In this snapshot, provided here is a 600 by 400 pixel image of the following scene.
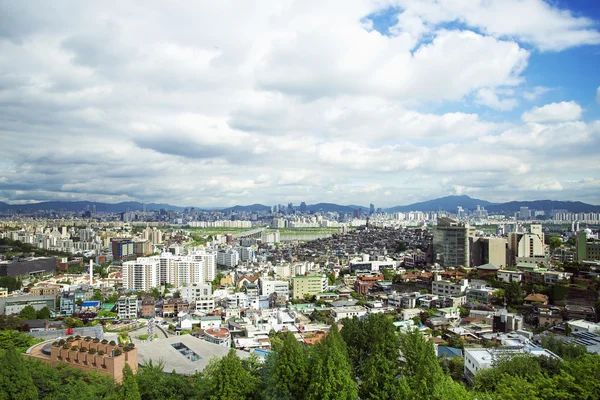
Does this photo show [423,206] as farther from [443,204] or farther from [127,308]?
[127,308]

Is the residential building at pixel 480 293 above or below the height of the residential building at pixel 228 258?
above

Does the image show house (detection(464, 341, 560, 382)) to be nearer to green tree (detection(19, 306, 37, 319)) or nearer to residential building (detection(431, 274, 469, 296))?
residential building (detection(431, 274, 469, 296))

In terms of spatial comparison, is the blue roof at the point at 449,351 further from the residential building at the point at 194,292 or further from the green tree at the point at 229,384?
the residential building at the point at 194,292

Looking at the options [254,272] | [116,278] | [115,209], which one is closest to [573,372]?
[254,272]

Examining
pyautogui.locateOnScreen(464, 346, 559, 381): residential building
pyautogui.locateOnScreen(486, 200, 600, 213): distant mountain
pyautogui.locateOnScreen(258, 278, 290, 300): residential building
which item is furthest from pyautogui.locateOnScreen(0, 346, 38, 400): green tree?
pyautogui.locateOnScreen(486, 200, 600, 213): distant mountain

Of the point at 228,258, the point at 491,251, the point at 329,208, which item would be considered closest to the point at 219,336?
the point at 491,251

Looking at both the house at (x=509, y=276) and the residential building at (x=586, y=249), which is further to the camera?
the residential building at (x=586, y=249)

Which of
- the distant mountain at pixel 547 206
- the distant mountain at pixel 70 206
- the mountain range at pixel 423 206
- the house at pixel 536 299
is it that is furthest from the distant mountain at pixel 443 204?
the house at pixel 536 299
